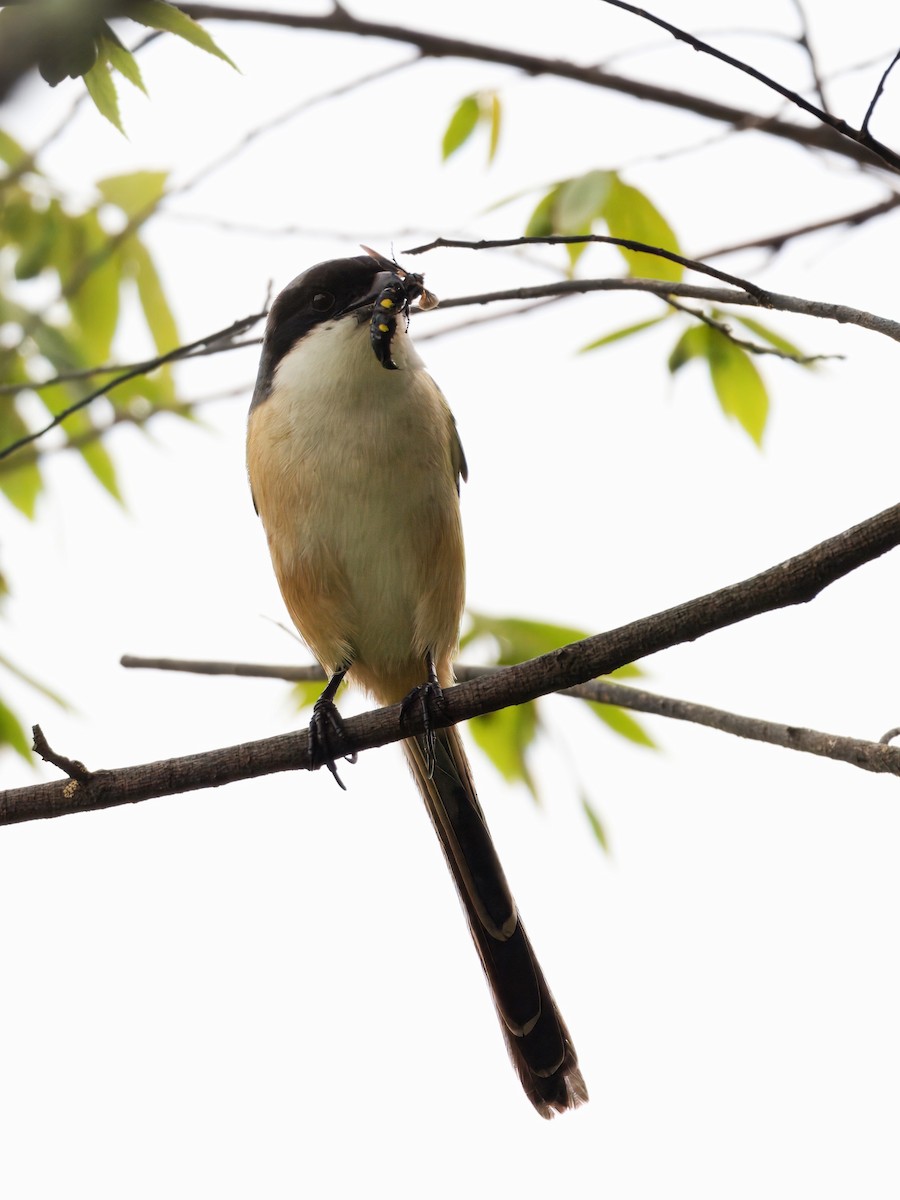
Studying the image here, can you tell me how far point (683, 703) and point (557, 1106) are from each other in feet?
4.30

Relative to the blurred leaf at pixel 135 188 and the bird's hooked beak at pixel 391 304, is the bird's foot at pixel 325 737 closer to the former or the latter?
the bird's hooked beak at pixel 391 304

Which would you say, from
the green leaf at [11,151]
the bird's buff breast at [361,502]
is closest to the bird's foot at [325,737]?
the bird's buff breast at [361,502]

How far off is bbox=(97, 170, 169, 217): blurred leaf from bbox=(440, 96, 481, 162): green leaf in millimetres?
872

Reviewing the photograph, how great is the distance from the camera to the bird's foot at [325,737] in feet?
9.65

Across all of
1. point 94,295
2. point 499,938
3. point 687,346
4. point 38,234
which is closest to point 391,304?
point 687,346

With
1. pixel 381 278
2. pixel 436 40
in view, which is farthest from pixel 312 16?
pixel 381 278

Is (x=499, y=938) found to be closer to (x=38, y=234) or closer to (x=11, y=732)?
(x=11, y=732)

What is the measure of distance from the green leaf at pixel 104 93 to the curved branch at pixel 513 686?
48.9 inches

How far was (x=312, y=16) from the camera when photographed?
3.57m

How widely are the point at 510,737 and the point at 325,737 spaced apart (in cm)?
122

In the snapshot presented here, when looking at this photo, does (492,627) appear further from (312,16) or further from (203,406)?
(312,16)

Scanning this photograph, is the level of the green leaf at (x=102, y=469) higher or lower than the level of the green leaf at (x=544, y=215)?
higher

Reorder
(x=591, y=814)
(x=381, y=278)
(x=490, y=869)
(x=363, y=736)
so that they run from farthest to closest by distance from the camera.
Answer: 1. (x=591, y=814)
2. (x=490, y=869)
3. (x=381, y=278)
4. (x=363, y=736)

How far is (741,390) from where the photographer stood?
3.86 m
